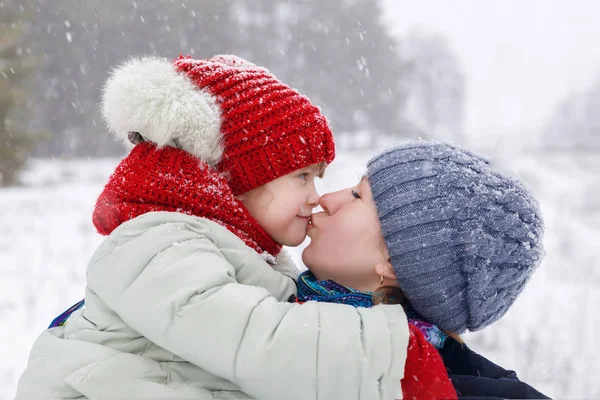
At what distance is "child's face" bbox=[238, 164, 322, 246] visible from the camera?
7.60ft

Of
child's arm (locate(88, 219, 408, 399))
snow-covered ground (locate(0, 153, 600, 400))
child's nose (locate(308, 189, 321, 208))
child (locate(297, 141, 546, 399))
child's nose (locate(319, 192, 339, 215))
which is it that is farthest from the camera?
snow-covered ground (locate(0, 153, 600, 400))

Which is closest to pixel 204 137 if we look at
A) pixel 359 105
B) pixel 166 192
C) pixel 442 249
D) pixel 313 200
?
pixel 166 192

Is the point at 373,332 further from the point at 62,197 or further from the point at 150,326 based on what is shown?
the point at 62,197

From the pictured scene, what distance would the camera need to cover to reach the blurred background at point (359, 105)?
18.3ft

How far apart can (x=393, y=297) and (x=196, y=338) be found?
96cm

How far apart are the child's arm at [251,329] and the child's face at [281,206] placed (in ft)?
2.25

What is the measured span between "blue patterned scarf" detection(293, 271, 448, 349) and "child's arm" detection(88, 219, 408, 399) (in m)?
0.32

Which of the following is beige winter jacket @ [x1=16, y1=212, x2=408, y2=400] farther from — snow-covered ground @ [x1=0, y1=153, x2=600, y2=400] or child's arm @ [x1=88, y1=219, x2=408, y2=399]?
snow-covered ground @ [x1=0, y1=153, x2=600, y2=400]

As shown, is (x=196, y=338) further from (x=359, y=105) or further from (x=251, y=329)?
(x=359, y=105)

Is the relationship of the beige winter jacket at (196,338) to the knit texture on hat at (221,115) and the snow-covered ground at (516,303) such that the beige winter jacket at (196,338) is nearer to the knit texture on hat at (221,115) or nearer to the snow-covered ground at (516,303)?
the knit texture on hat at (221,115)

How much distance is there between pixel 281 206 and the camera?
232cm

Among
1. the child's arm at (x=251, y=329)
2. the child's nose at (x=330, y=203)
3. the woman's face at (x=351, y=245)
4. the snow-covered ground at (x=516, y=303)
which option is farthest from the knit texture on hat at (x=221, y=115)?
the snow-covered ground at (x=516, y=303)

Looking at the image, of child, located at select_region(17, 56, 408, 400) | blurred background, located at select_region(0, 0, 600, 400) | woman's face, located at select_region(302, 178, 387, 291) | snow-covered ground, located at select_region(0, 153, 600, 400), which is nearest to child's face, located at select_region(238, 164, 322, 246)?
child, located at select_region(17, 56, 408, 400)

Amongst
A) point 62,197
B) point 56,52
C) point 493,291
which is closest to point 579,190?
point 62,197
